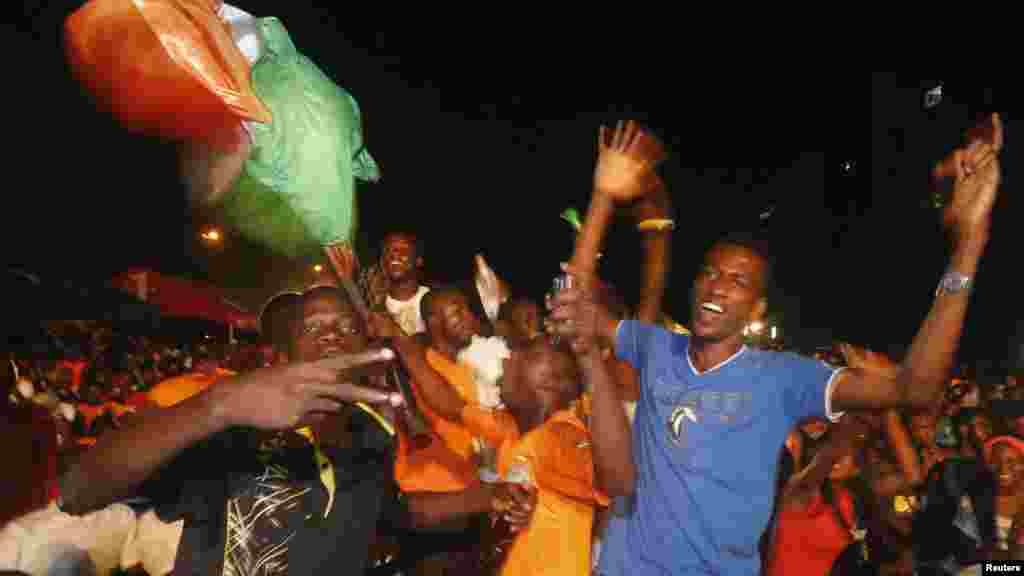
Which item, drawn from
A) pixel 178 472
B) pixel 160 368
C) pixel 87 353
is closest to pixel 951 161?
pixel 178 472

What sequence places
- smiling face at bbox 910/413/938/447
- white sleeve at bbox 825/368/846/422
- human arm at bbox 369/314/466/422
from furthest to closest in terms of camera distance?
smiling face at bbox 910/413/938/447
human arm at bbox 369/314/466/422
white sleeve at bbox 825/368/846/422

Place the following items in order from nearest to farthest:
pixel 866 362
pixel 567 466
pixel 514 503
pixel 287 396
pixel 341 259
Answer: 1. pixel 287 396
2. pixel 514 503
3. pixel 866 362
4. pixel 567 466
5. pixel 341 259

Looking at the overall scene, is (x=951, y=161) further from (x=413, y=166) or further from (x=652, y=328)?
(x=413, y=166)

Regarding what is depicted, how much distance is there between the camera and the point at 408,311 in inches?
202

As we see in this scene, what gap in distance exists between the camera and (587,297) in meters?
2.42

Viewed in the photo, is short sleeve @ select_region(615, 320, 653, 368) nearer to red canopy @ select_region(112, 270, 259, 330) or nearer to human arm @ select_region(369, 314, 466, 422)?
human arm @ select_region(369, 314, 466, 422)

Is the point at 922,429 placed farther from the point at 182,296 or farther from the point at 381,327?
the point at 182,296

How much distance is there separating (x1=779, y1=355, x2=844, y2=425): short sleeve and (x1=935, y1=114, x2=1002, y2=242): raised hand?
561 mm

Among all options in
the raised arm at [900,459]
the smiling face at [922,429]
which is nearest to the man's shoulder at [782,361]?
the raised arm at [900,459]

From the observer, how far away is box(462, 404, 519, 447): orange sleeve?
3.65 meters

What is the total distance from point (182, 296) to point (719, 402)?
23.8 m

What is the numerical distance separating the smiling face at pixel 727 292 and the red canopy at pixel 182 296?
1851 centimetres

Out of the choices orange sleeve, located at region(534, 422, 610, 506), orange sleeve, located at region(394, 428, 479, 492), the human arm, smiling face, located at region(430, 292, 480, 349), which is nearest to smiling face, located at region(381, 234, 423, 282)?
smiling face, located at region(430, 292, 480, 349)

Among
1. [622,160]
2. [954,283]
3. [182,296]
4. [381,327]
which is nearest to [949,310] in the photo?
[954,283]
